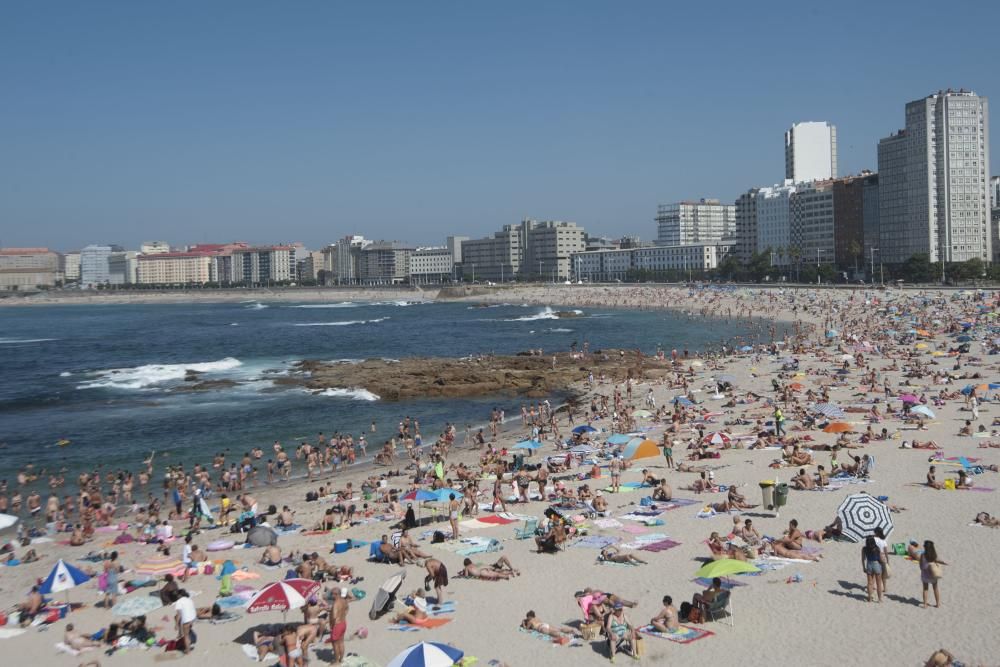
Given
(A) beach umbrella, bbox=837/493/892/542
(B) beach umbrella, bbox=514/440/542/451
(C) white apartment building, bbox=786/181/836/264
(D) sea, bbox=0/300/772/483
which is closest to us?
(A) beach umbrella, bbox=837/493/892/542

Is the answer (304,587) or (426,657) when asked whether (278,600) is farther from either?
(426,657)

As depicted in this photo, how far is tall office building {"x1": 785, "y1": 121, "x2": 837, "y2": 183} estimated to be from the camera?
166m

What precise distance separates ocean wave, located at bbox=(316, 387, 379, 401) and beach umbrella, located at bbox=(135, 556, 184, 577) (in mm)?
21034

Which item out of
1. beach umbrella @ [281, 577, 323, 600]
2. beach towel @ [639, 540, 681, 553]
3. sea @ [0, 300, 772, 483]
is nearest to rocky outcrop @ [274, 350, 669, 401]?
sea @ [0, 300, 772, 483]

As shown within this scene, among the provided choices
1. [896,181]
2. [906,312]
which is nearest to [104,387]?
[906,312]

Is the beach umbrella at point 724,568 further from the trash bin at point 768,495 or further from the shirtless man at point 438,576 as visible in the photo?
the trash bin at point 768,495

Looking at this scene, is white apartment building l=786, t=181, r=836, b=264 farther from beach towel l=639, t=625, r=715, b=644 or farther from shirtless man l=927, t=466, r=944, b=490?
beach towel l=639, t=625, r=715, b=644

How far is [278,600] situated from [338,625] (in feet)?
3.37

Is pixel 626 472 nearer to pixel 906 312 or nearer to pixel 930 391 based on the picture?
pixel 930 391

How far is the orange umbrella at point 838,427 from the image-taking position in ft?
72.2

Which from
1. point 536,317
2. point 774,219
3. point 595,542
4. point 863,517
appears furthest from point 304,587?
point 774,219

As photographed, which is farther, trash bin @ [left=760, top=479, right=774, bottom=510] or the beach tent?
the beach tent

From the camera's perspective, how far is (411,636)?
11.6 meters

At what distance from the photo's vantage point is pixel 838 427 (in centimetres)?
2217
